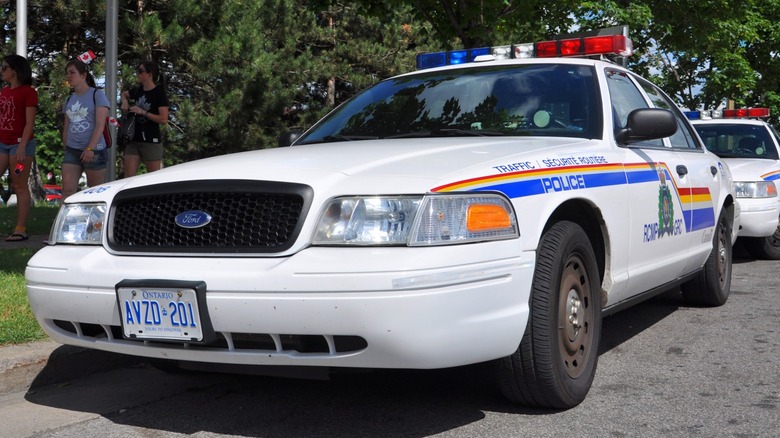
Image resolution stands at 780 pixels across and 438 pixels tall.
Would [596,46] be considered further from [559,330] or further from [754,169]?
[754,169]

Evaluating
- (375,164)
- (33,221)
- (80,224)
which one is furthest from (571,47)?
(33,221)

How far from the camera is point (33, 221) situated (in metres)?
10.9

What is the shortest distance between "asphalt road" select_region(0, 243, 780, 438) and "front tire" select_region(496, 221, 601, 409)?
119 millimetres

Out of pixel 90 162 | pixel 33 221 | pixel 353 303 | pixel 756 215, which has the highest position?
pixel 90 162

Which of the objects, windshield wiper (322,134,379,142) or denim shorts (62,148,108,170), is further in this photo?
denim shorts (62,148,108,170)

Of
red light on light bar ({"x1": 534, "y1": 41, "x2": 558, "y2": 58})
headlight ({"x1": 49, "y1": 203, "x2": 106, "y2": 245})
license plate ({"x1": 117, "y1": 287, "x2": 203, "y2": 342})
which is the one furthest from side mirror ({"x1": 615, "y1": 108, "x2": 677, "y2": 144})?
headlight ({"x1": 49, "y1": 203, "x2": 106, "y2": 245})

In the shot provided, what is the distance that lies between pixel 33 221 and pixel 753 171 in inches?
313

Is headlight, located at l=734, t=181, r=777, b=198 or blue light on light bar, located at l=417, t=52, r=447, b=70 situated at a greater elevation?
blue light on light bar, located at l=417, t=52, r=447, b=70

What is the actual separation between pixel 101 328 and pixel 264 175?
937 mm

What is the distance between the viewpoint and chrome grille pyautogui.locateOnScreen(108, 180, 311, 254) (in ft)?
10.8

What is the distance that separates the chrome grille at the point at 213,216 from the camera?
3.29m

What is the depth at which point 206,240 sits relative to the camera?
3.41 meters

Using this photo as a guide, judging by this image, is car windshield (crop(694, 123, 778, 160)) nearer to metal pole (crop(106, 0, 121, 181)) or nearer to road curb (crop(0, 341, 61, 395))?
metal pole (crop(106, 0, 121, 181))

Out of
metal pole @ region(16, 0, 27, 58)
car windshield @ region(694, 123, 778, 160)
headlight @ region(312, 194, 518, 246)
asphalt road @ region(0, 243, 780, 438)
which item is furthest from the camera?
metal pole @ region(16, 0, 27, 58)
